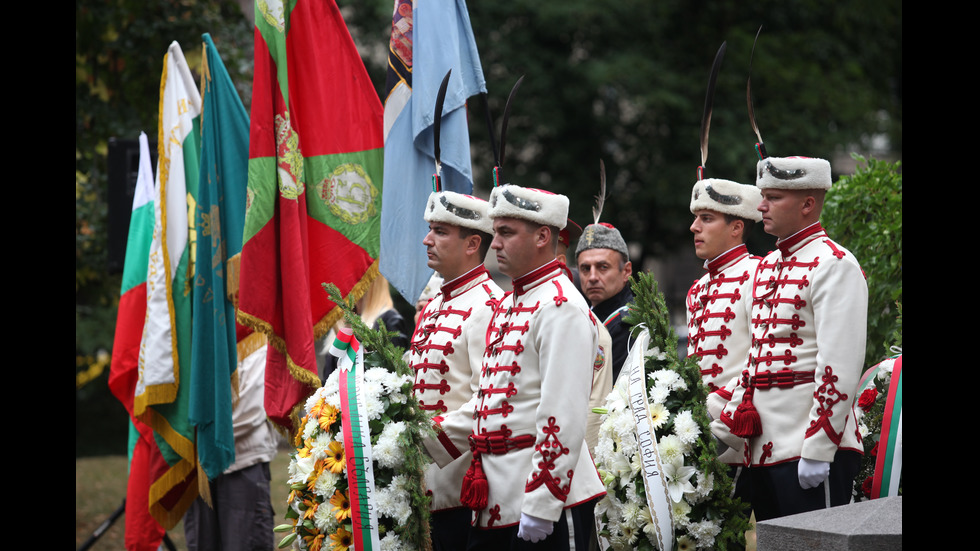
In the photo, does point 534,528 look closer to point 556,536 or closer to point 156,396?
point 556,536

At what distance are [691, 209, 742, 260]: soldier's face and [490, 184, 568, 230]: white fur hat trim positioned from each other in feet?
3.72

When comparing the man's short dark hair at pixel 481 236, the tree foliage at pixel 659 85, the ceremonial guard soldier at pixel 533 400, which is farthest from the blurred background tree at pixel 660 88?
the ceremonial guard soldier at pixel 533 400

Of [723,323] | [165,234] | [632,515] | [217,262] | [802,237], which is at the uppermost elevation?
[165,234]

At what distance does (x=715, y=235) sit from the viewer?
5234 millimetres

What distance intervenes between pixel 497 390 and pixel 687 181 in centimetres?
1369

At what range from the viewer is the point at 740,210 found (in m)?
5.21

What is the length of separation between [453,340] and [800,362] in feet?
5.10

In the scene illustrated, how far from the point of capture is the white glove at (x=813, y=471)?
13.8ft

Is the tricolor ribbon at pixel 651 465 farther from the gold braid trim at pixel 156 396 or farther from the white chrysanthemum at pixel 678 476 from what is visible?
the gold braid trim at pixel 156 396

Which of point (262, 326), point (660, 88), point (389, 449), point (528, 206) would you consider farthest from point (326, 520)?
point (660, 88)

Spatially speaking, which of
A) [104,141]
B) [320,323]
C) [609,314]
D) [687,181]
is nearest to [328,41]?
[320,323]
